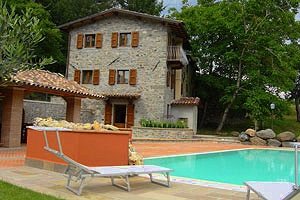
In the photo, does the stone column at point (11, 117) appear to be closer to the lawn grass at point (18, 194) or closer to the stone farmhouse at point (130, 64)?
the lawn grass at point (18, 194)

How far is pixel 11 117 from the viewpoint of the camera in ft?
42.0

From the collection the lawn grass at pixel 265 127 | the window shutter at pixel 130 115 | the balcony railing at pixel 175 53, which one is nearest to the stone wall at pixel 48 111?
the window shutter at pixel 130 115

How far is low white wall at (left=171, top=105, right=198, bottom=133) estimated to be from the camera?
80.9 ft

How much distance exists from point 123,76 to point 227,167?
13480mm

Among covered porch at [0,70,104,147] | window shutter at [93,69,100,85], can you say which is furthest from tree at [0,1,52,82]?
window shutter at [93,69,100,85]

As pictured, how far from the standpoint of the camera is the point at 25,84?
12211mm

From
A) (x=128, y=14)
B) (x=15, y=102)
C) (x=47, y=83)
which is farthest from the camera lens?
(x=128, y=14)

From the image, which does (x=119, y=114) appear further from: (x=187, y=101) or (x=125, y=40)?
(x=125, y=40)

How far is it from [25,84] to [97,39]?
13.7 metres

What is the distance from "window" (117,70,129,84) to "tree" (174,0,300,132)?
6965mm

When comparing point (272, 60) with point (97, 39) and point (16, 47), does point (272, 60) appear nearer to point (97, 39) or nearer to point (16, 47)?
point (97, 39)

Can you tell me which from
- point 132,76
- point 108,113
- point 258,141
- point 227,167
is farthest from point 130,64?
point 227,167

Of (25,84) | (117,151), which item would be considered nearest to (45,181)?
(117,151)

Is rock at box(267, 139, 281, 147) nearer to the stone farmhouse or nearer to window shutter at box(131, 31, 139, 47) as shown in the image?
the stone farmhouse
